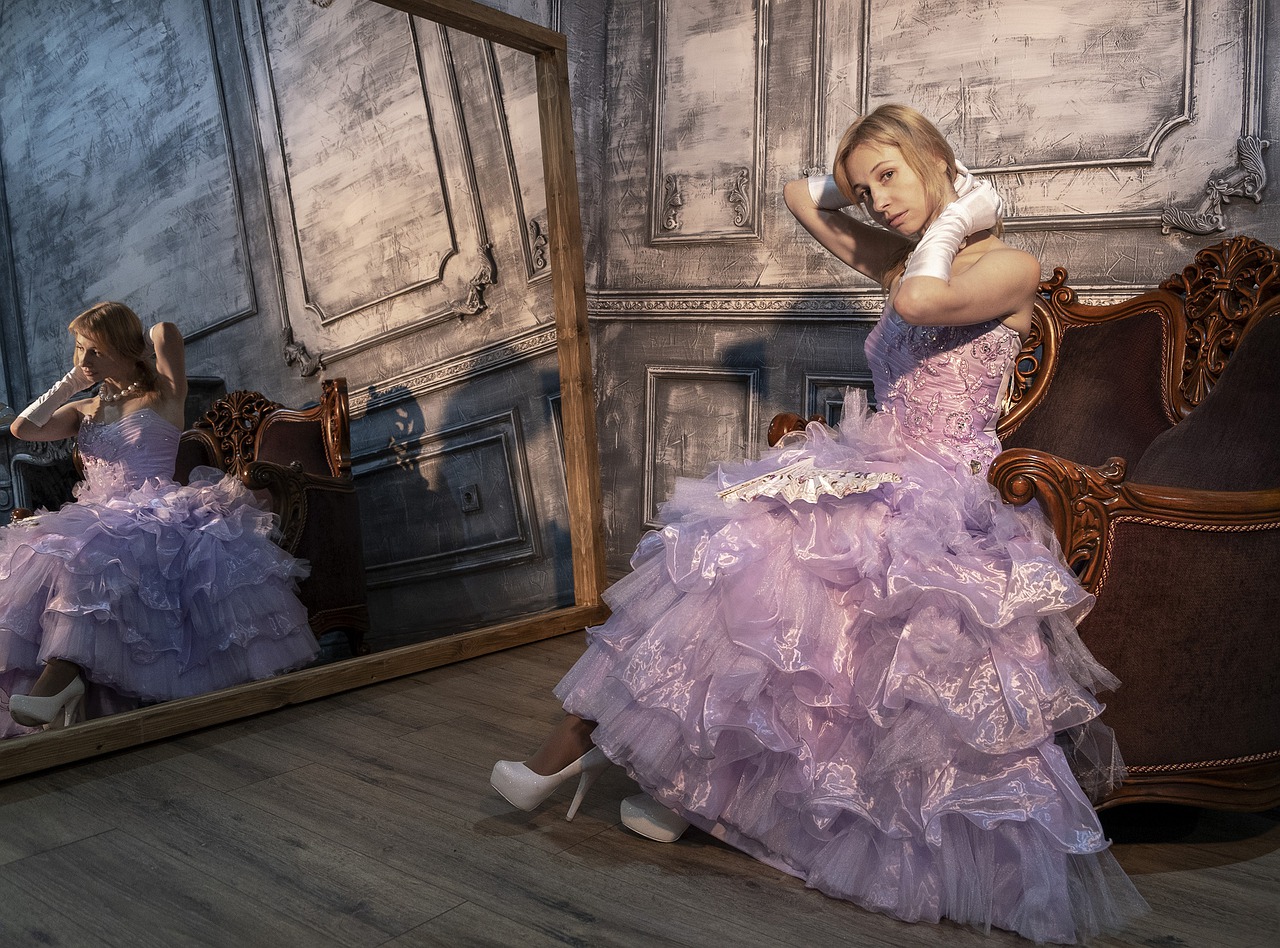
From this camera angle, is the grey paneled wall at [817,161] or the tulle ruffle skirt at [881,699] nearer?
the tulle ruffle skirt at [881,699]

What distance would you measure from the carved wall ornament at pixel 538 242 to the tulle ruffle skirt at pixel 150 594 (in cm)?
126

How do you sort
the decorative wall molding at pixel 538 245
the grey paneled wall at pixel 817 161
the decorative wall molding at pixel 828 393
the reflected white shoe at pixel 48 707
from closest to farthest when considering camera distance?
the reflected white shoe at pixel 48 707 < the grey paneled wall at pixel 817 161 < the decorative wall molding at pixel 538 245 < the decorative wall molding at pixel 828 393

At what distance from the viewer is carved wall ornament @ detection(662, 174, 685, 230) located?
3762 mm

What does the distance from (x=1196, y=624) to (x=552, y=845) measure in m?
1.15

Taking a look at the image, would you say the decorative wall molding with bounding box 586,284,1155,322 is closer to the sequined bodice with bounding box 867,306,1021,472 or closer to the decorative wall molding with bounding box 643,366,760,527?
the decorative wall molding with bounding box 643,366,760,527

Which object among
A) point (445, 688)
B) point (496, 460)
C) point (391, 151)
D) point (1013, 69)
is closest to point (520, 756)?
point (445, 688)

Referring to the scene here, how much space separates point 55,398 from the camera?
224 centimetres

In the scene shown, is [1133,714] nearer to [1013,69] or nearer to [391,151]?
[1013,69]

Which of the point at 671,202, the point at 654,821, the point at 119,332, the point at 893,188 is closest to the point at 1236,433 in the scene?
the point at 893,188

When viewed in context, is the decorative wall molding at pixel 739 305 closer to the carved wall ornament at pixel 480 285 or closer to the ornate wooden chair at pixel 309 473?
the carved wall ornament at pixel 480 285

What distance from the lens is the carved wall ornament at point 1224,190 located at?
8.45ft

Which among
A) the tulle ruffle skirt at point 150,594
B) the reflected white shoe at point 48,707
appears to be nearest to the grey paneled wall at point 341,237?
the tulle ruffle skirt at point 150,594

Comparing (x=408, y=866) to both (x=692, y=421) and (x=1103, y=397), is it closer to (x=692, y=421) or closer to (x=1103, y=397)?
(x=1103, y=397)

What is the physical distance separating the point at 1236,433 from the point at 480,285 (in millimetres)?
2048
